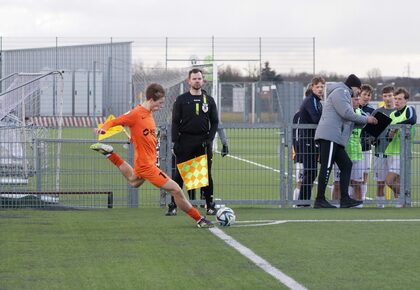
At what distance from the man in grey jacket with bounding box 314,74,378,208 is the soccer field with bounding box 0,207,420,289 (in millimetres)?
814

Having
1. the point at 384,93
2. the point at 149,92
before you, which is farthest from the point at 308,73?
the point at 149,92

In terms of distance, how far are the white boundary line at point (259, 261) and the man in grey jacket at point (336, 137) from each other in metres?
3.38

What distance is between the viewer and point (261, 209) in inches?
591

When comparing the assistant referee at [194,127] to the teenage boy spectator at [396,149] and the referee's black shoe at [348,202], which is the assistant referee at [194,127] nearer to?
the referee's black shoe at [348,202]

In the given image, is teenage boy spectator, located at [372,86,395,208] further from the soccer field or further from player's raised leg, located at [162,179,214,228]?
player's raised leg, located at [162,179,214,228]

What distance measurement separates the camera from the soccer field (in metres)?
8.23

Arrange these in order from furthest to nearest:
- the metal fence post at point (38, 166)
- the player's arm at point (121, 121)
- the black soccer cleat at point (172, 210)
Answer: the metal fence post at point (38, 166) < the black soccer cleat at point (172, 210) < the player's arm at point (121, 121)

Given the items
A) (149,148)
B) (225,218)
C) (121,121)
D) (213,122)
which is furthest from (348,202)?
(121,121)

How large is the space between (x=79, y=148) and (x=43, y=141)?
66cm

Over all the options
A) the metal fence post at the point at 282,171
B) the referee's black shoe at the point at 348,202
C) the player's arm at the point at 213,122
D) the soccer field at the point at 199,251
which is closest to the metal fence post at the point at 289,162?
the metal fence post at the point at 282,171

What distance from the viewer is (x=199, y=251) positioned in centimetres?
992

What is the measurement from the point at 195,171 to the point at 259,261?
15.2 feet

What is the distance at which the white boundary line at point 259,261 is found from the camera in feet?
26.6

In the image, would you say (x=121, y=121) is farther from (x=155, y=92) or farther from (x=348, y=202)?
(x=348, y=202)
